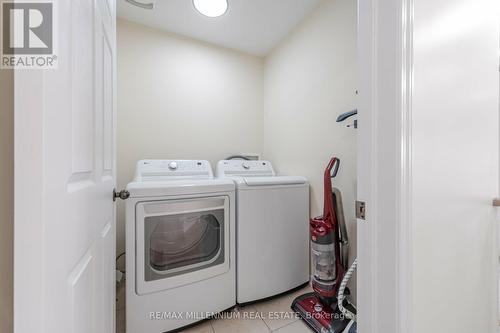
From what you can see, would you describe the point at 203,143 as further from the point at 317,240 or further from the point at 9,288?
the point at 9,288

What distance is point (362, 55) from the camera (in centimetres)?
63

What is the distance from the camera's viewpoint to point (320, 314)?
4.37 feet

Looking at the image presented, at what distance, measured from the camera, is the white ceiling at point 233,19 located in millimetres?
1680

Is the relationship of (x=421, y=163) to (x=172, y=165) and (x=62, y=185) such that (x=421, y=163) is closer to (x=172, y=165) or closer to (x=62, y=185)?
(x=62, y=185)

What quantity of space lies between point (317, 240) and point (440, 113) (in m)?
0.96

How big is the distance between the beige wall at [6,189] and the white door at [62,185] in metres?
0.05

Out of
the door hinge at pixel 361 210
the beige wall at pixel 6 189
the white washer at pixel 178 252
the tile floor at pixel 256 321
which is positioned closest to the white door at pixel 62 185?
the beige wall at pixel 6 189

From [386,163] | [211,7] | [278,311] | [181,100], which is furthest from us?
[181,100]

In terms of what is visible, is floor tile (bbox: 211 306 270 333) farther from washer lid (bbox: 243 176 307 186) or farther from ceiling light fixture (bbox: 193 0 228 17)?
ceiling light fixture (bbox: 193 0 228 17)

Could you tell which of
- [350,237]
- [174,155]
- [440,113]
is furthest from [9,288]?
[174,155]

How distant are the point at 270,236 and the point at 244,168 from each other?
2.43 feet

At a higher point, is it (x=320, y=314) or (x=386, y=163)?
(x=386, y=163)

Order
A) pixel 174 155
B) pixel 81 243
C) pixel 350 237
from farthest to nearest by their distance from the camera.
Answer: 1. pixel 174 155
2. pixel 350 237
3. pixel 81 243

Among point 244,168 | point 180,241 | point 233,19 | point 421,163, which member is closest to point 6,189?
point 421,163
